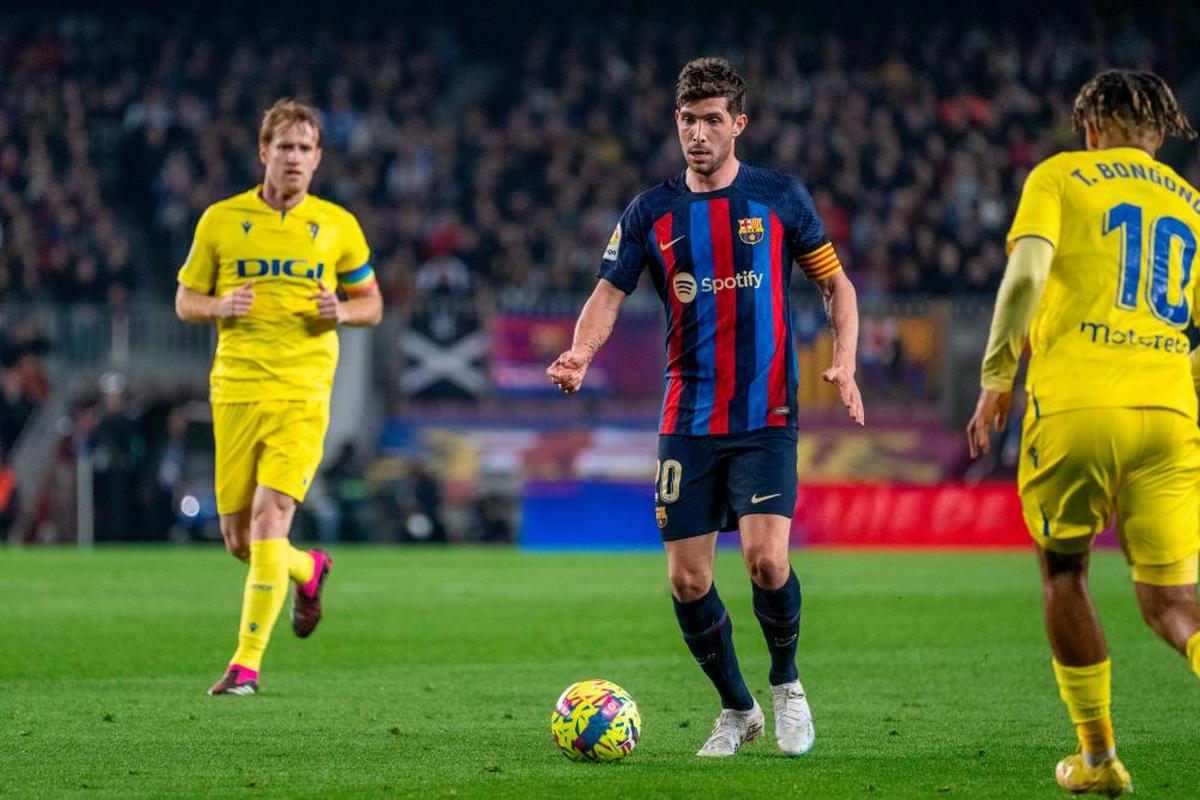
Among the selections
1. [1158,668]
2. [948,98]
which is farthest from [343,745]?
[948,98]

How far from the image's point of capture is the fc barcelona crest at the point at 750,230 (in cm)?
699

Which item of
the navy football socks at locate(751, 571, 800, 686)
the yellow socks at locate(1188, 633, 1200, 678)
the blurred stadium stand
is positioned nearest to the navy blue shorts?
the navy football socks at locate(751, 571, 800, 686)

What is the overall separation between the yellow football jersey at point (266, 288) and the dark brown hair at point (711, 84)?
9.94 feet

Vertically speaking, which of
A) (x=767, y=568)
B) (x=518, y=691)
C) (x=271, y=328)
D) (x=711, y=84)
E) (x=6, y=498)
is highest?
(x=711, y=84)

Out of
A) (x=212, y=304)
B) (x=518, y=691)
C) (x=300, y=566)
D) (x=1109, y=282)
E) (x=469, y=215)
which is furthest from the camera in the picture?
(x=469, y=215)

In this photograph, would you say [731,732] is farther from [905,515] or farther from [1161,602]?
[905,515]

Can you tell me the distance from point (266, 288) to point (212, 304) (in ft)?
0.90

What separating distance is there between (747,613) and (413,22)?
20.9 metres

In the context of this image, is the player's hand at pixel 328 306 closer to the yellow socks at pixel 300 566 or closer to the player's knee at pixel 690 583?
the yellow socks at pixel 300 566

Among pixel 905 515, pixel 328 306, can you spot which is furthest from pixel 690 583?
pixel 905 515

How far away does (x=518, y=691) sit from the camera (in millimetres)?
9000

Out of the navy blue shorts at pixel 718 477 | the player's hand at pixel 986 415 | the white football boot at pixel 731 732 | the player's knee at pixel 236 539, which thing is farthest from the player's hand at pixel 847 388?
the player's knee at pixel 236 539

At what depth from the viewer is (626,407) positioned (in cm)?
2444

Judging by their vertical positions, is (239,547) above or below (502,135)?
below
